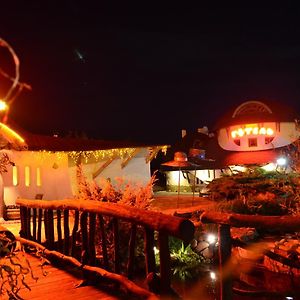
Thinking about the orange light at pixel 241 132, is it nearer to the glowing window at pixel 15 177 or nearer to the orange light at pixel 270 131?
the orange light at pixel 270 131

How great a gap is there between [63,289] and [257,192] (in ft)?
32.6

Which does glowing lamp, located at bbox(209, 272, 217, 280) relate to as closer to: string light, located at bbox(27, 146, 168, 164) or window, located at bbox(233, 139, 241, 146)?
string light, located at bbox(27, 146, 168, 164)

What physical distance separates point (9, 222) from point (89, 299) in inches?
330

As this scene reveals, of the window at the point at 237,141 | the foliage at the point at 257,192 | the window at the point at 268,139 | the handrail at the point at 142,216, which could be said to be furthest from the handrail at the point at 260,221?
the window at the point at 237,141

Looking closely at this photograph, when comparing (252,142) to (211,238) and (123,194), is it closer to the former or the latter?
(211,238)

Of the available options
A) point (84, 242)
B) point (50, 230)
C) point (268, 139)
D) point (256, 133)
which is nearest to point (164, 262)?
point (84, 242)

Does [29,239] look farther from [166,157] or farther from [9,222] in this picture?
[166,157]

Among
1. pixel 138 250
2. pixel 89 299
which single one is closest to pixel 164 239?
pixel 89 299

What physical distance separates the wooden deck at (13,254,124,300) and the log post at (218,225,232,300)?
1370 mm

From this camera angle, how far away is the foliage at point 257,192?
40.0ft

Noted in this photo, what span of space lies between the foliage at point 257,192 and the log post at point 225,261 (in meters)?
6.81

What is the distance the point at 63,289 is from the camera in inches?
214

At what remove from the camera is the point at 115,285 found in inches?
209

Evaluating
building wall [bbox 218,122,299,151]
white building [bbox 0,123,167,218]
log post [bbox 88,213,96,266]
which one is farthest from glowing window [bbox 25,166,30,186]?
building wall [bbox 218,122,299,151]
